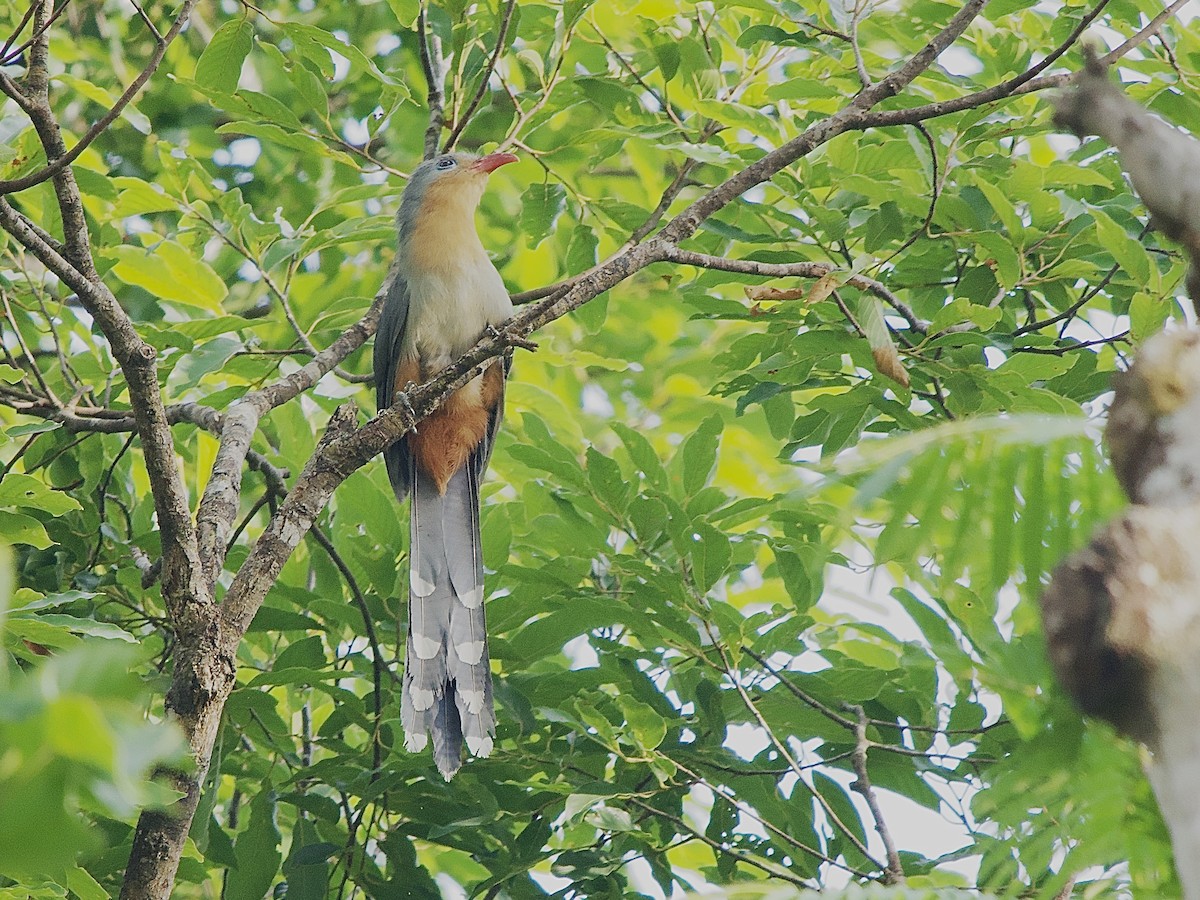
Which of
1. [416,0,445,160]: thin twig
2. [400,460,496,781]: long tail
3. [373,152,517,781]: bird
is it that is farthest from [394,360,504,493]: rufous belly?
[416,0,445,160]: thin twig

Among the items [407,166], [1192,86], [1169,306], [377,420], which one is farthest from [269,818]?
[407,166]

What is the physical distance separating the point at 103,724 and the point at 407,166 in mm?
5782

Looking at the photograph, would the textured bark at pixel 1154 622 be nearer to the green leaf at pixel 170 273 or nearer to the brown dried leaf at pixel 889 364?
the brown dried leaf at pixel 889 364

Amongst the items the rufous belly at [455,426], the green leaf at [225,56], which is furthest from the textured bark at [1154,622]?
the rufous belly at [455,426]

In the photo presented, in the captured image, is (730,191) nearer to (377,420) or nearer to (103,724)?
(377,420)

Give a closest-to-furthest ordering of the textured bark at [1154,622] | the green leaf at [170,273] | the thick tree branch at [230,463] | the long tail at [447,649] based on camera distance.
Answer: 1. the textured bark at [1154,622]
2. the thick tree branch at [230,463]
3. the long tail at [447,649]
4. the green leaf at [170,273]

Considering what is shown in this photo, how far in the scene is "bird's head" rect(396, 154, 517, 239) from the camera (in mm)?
4664

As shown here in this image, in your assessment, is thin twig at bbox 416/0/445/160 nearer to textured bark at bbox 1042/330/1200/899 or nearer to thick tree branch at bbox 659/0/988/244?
thick tree branch at bbox 659/0/988/244

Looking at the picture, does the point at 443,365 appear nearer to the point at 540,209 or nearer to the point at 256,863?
the point at 540,209

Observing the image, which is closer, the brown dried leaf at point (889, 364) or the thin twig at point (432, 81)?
the brown dried leaf at point (889, 364)

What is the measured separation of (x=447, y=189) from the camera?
4.74 metres

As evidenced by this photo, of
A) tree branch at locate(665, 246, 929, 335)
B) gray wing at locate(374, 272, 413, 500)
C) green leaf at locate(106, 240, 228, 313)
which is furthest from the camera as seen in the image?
gray wing at locate(374, 272, 413, 500)

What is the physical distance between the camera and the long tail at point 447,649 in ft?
9.96

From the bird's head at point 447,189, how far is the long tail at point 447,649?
1.31 metres
